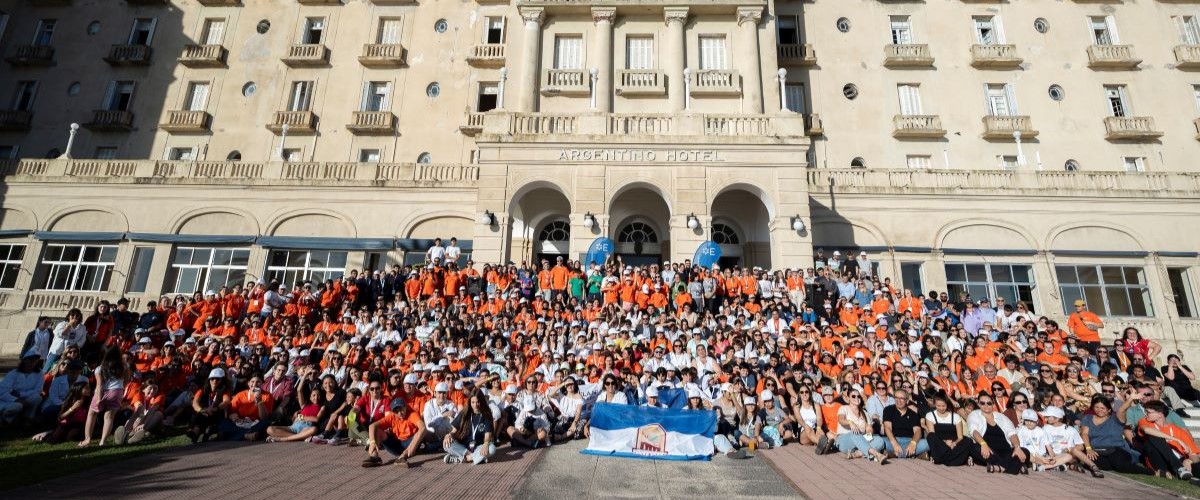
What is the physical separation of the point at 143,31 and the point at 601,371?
3280 cm

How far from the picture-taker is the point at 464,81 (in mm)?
25844

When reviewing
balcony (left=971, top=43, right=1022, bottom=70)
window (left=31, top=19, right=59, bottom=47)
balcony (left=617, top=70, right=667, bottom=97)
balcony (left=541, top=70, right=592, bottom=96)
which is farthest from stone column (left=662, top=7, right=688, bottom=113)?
window (left=31, top=19, right=59, bottom=47)

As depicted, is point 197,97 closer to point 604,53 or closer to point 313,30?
point 313,30

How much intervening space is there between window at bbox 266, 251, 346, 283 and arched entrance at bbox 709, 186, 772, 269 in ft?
50.4

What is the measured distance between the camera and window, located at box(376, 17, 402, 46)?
87.7 ft

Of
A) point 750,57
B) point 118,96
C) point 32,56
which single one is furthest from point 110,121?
point 750,57

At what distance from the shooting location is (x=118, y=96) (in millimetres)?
26406

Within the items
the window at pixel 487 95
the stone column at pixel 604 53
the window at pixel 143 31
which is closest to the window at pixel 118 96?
the window at pixel 143 31

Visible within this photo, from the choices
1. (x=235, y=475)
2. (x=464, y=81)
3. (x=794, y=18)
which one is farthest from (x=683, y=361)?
(x=794, y=18)

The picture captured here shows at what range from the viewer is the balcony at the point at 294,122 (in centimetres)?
2491

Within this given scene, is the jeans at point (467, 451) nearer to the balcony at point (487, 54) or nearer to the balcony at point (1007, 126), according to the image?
the balcony at point (487, 54)

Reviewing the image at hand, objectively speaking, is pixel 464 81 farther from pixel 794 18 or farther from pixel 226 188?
pixel 794 18

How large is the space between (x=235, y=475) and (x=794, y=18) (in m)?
28.0

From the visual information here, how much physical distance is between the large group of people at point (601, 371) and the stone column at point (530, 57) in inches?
331
